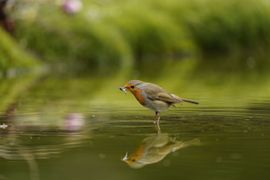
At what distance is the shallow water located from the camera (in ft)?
25.5

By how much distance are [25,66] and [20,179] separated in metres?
13.5

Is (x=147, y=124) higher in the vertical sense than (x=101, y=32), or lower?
lower

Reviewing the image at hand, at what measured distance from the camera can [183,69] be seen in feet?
74.3

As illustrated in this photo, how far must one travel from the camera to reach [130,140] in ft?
31.1

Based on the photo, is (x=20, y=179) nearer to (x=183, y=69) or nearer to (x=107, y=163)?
(x=107, y=163)

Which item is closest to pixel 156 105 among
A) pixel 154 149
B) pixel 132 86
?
pixel 132 86

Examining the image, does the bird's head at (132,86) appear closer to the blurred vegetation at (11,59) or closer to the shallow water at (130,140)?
the shallow water at (130,140)

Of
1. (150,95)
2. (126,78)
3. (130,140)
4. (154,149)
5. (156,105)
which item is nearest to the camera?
(154,149)

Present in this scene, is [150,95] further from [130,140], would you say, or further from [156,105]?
[130,140]

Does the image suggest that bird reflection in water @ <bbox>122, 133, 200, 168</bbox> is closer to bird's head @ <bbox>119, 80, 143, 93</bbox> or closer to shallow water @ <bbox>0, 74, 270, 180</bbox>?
shallow water @ <bbox>0, 74, 270, 180</bbox>

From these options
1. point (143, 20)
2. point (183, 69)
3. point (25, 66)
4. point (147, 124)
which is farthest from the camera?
point (143, 20)

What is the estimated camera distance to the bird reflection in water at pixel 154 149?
324 inches

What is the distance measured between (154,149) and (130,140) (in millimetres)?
614

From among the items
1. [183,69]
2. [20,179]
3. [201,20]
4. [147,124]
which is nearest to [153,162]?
[20,179]
